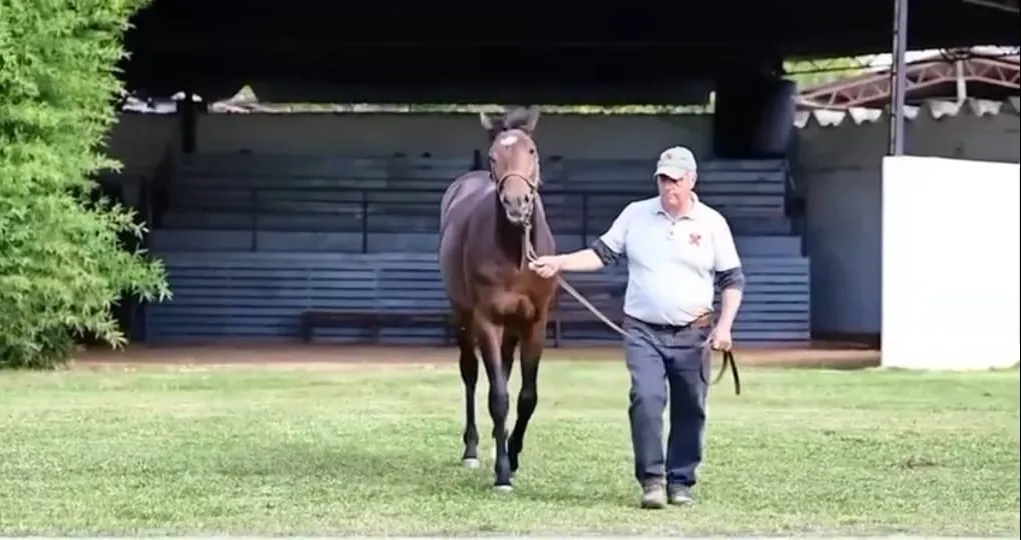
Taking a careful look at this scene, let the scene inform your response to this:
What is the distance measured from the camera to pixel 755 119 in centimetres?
2980

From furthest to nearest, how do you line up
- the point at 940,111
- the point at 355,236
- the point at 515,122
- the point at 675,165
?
the point at 355,236
the point at 940,111
the point at 515,122
the point at 675,165

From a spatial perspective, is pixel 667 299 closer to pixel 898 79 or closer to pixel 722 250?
pixel 722 250

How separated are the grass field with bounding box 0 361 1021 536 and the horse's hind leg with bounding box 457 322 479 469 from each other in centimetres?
19

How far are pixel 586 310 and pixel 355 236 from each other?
4.00 metres

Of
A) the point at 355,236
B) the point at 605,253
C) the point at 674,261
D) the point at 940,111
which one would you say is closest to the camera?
the point at 674,261

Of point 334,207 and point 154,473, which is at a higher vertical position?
point 334,207

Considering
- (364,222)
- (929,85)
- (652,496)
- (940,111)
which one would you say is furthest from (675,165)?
(929,85)

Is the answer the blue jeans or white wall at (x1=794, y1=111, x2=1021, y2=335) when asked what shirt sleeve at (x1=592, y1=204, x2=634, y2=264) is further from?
white wall at (x1=794, y1=111, x2=1021, y2=335)

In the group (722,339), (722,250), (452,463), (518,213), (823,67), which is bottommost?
(452,463)

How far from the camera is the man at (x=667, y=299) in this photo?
858 centimetres

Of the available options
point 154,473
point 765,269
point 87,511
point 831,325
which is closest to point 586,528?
point 87,511

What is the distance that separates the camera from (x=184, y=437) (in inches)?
460

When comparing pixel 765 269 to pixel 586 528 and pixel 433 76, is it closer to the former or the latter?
pixel 433 76

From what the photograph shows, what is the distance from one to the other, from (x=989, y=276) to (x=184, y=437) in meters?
9.05
